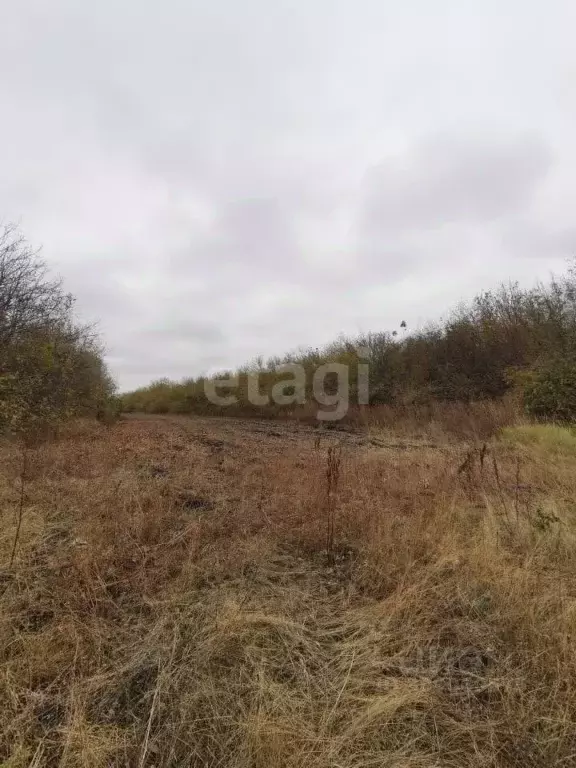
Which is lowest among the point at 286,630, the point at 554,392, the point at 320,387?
the point at 286,630

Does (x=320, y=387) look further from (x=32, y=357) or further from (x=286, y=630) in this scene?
(x=286, y=630)

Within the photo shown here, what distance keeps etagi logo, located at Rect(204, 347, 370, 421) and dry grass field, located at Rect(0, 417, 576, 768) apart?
13030mm

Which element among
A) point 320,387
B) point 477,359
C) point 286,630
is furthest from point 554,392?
point 286,630

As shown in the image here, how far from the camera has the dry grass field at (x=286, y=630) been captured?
5.49ft

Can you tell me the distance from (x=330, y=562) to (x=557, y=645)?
150 cm

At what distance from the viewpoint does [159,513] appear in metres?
3.94

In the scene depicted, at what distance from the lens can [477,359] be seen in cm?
1598

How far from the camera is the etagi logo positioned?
1761 centimetres

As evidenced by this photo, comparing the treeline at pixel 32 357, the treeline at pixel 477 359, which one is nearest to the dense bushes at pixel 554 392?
the treeline at pixel 477 359

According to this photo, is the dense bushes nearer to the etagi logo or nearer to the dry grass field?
the etagi logo

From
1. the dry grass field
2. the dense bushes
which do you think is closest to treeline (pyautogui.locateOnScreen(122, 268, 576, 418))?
the dense bushes

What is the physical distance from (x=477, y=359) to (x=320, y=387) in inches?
256

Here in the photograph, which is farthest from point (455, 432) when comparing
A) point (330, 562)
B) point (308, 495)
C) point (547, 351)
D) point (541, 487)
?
point (330, 562)

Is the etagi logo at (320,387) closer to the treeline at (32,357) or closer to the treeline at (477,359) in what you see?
the treeline at (477,359)
